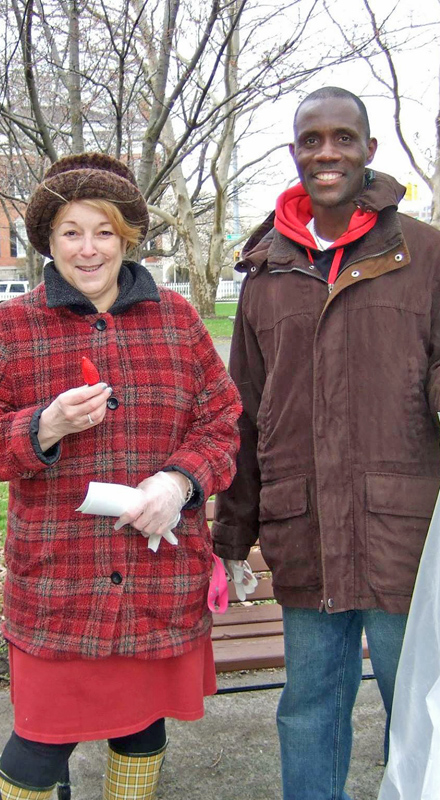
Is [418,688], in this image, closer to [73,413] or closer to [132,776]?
[132,776]


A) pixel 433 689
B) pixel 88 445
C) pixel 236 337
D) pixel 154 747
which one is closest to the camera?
pixel 433 689

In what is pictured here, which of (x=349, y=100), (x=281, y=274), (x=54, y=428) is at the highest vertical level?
(x=349, y=100)

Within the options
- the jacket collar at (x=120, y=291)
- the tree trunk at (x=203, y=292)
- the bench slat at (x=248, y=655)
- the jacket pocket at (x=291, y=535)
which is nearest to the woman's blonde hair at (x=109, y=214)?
the jacket collar at (x=120, y=291)

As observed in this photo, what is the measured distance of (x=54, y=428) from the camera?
5.73ft

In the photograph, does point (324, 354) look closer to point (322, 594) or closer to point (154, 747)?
point (322, 594)

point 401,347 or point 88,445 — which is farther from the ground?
point 401,347

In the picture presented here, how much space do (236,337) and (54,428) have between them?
0.69 m

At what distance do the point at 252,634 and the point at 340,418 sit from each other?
1.34 meters

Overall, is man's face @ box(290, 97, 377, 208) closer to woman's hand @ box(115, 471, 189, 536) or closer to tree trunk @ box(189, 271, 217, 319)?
woman's hand @ box(115, 471, 189, 536)

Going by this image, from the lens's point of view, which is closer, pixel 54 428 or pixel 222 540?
pixel 54 428

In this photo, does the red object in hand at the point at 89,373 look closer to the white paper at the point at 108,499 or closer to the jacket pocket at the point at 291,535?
the white paper at the point at 108,499

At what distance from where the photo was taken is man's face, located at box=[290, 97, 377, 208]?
1934 millimetres

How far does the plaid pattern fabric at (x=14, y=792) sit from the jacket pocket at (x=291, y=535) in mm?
763

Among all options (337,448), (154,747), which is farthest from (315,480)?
(154,747)
